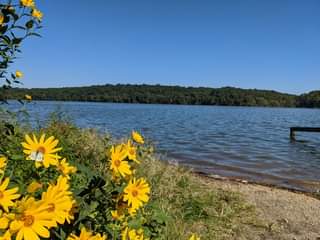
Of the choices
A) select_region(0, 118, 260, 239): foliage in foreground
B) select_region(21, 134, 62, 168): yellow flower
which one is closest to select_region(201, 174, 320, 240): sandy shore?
select_region(0, 118, 260, 239): foliage in foreground

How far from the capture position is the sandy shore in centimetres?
476

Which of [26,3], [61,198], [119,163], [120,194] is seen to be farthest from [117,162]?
[26,3]

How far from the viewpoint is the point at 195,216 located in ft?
15.5

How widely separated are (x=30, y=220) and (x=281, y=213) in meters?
5.57

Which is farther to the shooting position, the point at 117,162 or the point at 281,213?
the point at 281,213

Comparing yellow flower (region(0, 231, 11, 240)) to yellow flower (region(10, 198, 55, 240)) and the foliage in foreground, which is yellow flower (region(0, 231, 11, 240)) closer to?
yellow flower (region(10, 198, 55, 240))

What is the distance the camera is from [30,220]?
80cm

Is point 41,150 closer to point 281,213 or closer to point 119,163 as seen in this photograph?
point 119,163

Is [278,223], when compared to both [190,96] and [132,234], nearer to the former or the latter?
[132,234]

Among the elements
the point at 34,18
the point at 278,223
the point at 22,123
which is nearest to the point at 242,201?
the point at 278,223

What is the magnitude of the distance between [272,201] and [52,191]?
6.23m

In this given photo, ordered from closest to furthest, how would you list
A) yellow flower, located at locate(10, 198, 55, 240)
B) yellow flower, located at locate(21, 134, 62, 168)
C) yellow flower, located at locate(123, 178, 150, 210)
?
yellow flower, located at locate(10, 198, 55, 240) < yellow flower, located at locate(21, 134, 62, 168) < yellow flower, located at locate(123, 178, 150, 210)

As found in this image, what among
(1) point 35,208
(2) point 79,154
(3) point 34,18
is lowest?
(2) point 79,154

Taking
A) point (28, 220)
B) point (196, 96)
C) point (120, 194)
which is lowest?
point (120, 194)
